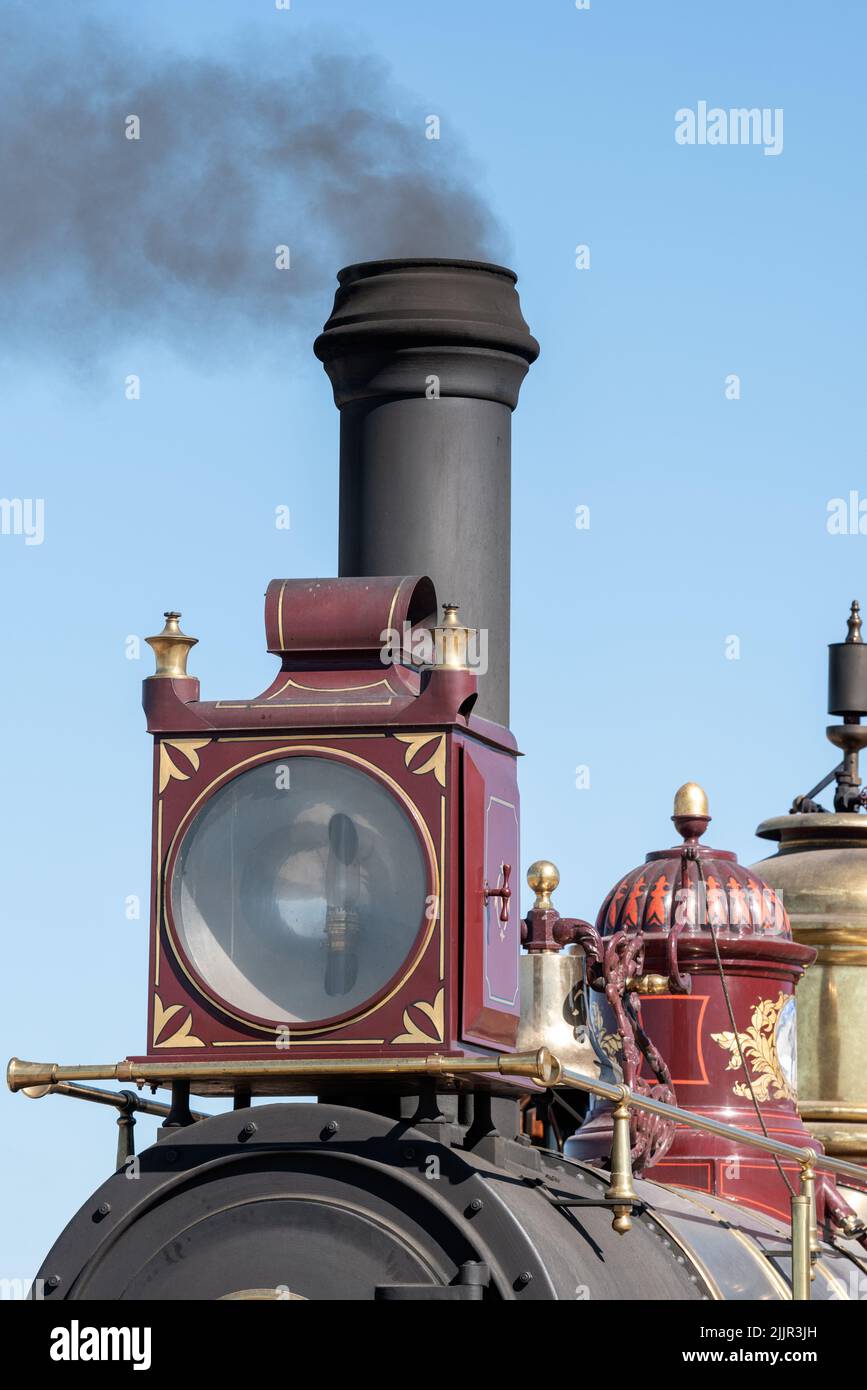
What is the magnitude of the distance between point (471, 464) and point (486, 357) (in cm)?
35

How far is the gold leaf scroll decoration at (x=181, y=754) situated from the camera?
7.53 m

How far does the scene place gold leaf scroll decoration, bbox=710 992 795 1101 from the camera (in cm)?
1043

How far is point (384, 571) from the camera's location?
865 cm

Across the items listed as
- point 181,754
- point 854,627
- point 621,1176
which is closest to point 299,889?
point 181,754

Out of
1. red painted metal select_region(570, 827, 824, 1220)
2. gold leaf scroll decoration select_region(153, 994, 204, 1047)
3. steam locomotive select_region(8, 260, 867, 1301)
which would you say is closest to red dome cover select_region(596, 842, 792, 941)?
red painted metal select_region(570, 827, 824, 1220)

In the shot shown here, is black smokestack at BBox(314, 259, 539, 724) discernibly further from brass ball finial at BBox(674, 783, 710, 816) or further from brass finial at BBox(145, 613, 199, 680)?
brass ball finial at BBox(674, 783, 710, 816)

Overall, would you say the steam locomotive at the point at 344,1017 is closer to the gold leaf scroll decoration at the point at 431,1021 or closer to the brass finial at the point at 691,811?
the gold leaf scroll decoration at the point at 431,1021

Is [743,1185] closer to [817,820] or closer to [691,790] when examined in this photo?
[691,790]

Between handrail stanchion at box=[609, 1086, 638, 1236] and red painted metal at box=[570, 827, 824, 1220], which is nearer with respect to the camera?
handrail stanchion at box=[609, 1086, 638, 1236]

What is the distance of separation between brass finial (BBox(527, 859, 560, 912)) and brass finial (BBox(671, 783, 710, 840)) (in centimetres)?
81

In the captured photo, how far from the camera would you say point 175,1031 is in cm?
743

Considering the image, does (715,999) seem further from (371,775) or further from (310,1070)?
(310,1070)

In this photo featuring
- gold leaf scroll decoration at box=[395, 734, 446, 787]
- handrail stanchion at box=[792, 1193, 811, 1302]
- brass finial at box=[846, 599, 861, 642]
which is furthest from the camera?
brass finial at box=[846, 599, 861, 642]

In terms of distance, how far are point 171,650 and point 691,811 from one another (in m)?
3.69
